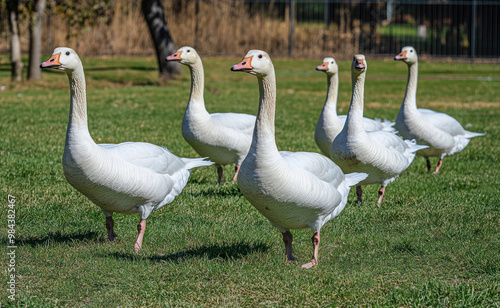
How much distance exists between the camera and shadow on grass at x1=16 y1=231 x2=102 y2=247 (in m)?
5.24

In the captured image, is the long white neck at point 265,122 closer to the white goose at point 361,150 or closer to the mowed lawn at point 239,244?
the mowed lawn at point 239,244

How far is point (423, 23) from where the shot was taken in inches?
1268

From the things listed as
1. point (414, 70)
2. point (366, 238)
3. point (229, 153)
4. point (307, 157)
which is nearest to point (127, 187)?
point (307, 157)

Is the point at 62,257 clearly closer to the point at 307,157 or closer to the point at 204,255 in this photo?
the point at 204,255

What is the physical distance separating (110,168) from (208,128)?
9.51ft

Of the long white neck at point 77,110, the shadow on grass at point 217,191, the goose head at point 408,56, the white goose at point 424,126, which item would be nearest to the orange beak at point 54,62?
the long white neck at point 77,110

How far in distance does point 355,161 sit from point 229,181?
2438 mm

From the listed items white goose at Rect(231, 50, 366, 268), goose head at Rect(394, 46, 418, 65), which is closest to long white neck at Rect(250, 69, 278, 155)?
white goose at Rect(231, 50, 366, 268)

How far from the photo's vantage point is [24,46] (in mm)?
28359

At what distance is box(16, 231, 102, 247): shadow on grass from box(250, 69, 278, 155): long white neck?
2.00 m

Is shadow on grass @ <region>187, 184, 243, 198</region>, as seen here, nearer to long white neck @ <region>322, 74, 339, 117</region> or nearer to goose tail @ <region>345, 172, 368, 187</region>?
long white neck @ <region>322, 74, 339, 117</region>

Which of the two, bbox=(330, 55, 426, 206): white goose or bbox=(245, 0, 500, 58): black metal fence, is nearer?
bbox=(330, 55, 426, 206): white goose

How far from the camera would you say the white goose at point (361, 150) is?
21.1 ft

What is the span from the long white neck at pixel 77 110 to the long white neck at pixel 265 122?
1.46 metres
